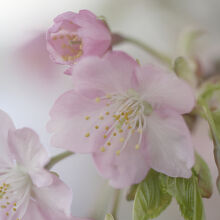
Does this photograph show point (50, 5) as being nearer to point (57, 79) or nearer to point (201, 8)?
point (57, 79)

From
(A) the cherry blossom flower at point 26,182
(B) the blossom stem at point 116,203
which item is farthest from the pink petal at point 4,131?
(B) the blossom stem at point 116,203

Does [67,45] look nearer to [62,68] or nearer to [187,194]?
[187,194]

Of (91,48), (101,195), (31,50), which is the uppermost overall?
(91,48)

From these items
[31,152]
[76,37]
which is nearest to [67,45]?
[76,37]

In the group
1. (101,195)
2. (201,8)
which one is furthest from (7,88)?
Result: (201,8)

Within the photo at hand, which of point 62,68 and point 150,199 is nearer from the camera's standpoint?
point 150,199

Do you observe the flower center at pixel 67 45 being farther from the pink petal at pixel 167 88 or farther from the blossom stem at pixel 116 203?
the blossom stem at pixel 116 203

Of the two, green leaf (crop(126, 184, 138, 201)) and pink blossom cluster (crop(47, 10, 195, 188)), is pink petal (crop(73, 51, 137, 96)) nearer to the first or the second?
pink blossom cluster (crop(47, 10, 195, 188))
